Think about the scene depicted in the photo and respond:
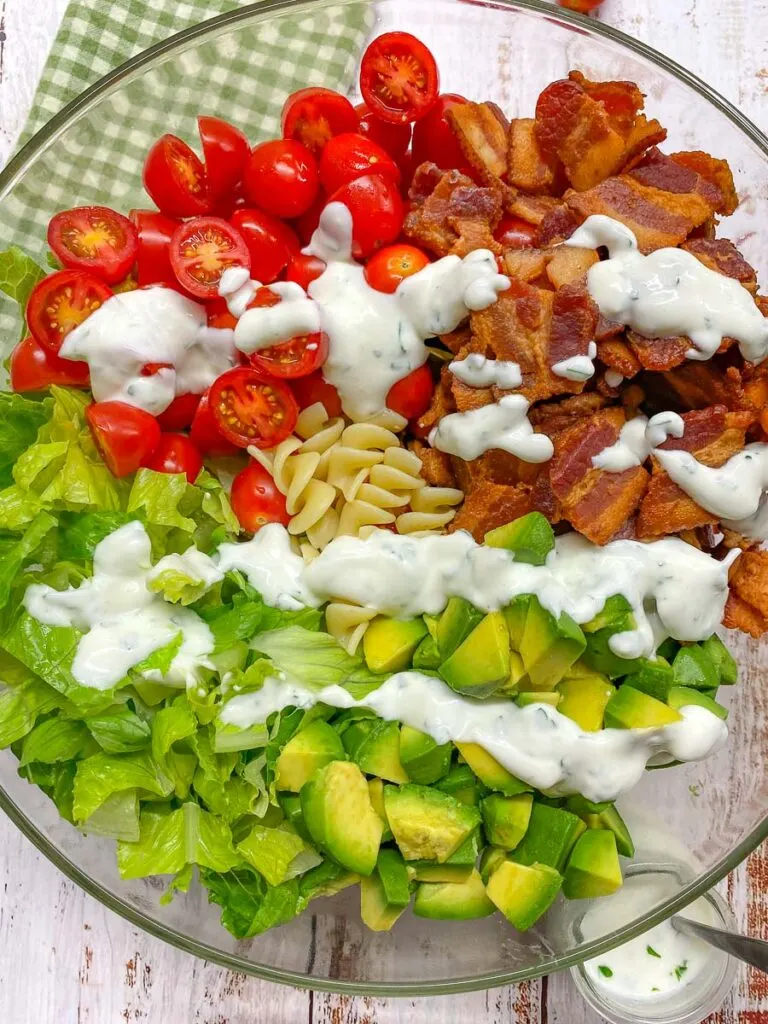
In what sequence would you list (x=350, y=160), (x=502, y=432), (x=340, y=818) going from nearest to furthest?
(x=340, y=818), (x=502, y=432), (x=350, y=160)

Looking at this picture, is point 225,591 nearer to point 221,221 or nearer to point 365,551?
point 365,551

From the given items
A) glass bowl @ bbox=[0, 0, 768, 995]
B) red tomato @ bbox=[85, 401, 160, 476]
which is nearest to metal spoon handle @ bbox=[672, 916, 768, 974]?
glass bowl @ bbox=[0, 0, 768, 995]

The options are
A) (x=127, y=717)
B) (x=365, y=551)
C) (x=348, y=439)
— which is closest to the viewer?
(x=127, y=717)

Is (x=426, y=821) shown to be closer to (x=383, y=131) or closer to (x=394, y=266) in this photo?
(x=394, y=266)

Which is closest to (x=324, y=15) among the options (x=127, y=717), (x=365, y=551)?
(x=365, y=551)

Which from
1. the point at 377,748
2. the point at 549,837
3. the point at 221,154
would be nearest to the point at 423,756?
the point at 377,748

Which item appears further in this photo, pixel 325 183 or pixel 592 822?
pixel 325 183
